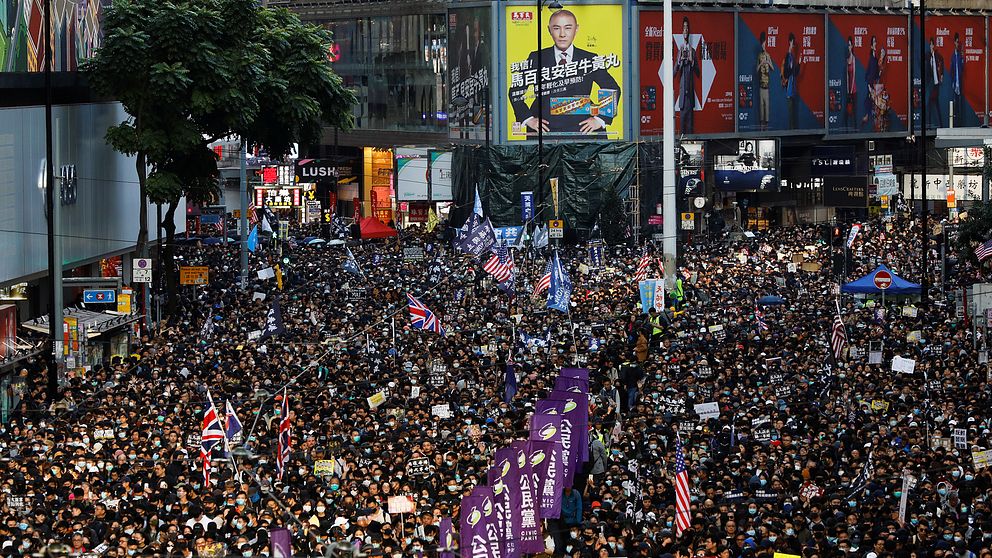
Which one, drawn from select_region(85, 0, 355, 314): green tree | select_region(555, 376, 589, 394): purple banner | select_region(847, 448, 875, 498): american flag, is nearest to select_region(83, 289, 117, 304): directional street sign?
select_region(85, 0, 355, 314): green tree

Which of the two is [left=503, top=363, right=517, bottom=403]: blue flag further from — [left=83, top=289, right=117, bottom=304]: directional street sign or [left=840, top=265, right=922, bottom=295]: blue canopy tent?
[left=840, top=265, right=922, bottom=295]: blue canopy tent

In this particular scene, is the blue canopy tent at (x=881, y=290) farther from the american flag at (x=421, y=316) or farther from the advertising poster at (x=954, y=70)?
the advertising poster at (x=954, y=70)

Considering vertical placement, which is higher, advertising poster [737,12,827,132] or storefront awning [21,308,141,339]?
advertising poster [737,12,827,132]

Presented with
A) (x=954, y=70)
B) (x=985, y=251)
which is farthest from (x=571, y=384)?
(x=954, y=70)

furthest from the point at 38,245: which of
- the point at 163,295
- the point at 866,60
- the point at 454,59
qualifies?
the point at 866,60

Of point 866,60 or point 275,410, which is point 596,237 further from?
point 275,410

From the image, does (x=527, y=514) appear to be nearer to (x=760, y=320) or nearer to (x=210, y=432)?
(x=210, y=432)
